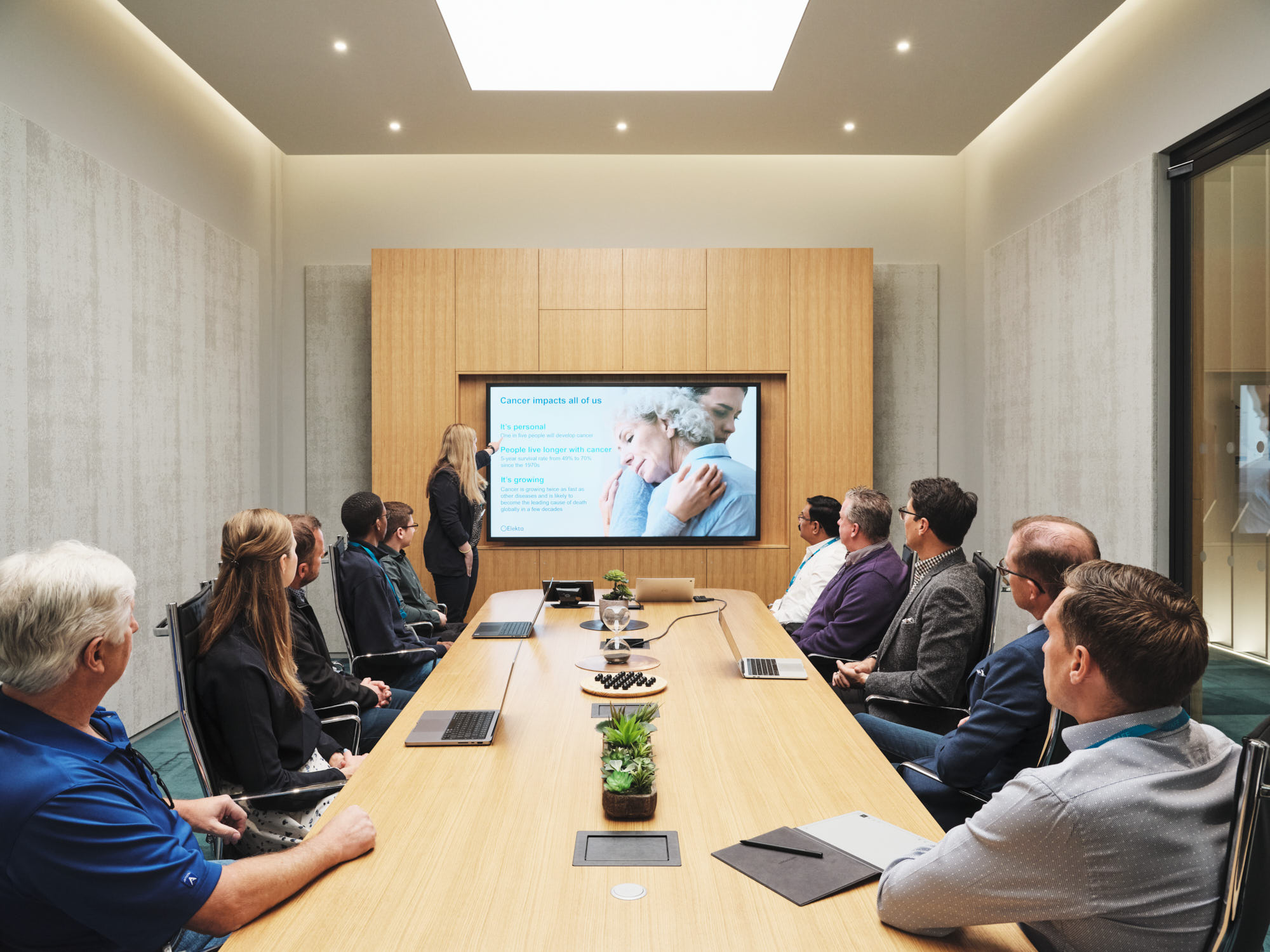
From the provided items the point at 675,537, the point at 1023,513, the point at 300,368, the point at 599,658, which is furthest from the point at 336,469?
the point at 1023,513

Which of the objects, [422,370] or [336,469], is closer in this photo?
[422,370]

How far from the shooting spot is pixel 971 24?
4266 millimetres

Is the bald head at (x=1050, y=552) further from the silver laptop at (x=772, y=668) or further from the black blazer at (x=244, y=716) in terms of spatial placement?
the black blazer at (x=244, y=716)

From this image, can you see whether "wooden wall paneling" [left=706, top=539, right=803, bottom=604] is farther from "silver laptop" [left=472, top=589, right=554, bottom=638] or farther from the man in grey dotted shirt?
the man in grey dotted shirt

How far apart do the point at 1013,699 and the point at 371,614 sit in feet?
8.13

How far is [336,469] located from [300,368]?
31.9 inches

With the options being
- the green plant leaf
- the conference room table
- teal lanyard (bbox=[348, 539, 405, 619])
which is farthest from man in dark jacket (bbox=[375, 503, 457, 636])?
the green plant leaf

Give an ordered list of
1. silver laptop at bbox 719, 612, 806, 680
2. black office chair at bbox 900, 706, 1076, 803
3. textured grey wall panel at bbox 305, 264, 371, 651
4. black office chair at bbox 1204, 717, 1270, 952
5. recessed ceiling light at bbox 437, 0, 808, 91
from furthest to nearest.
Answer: textured grey wall panel at bbox 305, 264, 371, 651, recessed ceiling light at bbox 437, 0, 808, 91, silver laptop at bbox 719, 612, 806, 680, black office chair at bbox 900, 706, 1076, 803, black office chair at bbox 1204, 717, 1270, 952

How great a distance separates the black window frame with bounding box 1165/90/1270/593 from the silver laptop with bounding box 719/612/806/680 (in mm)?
2373

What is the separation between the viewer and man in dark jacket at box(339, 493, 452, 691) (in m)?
3.59

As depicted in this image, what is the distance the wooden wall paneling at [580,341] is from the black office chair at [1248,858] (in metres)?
5.18

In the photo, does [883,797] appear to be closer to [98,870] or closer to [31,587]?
[98,870]

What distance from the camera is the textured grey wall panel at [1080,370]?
14.1 ft

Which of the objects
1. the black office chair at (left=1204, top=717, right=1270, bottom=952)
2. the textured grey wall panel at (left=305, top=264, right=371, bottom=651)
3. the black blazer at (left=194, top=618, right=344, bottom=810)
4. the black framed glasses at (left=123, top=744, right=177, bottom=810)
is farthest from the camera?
the textured grey wall panel at (left=305, top=264, right=371, bottom=651)
